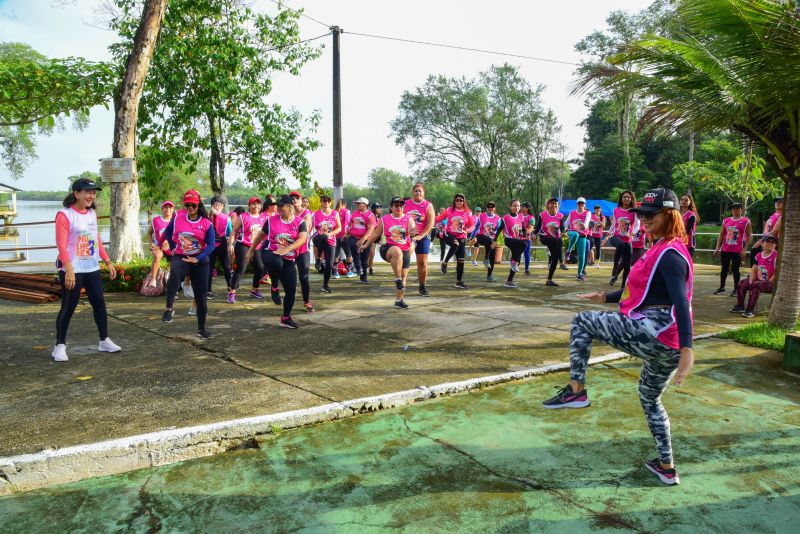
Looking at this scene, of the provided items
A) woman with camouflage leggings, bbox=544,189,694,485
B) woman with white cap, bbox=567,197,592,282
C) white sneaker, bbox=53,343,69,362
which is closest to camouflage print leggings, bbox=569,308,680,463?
woman with camouflage leggings, bbox=544,189,694,485

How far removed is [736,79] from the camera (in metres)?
6.80

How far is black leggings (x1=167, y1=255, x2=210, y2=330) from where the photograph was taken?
6.82 m

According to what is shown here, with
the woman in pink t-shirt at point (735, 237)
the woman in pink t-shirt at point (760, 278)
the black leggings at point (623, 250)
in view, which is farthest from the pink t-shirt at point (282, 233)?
the woman in pink t-shirt at point (735, 237)

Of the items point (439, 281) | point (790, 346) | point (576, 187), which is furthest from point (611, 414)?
point (576, 187)

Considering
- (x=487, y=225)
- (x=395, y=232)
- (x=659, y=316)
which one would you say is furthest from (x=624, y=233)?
(x=659, y=316)

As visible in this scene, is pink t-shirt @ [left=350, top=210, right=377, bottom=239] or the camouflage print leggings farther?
pink t-shirt @ [left=350, top=210, right=377, bottom=239]

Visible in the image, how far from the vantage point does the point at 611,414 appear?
14.4ft

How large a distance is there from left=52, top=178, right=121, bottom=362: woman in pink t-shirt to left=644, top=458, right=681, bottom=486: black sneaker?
203 inches

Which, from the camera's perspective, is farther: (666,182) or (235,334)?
(666,182)

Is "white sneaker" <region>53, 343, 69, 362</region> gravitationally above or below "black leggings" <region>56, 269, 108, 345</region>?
below

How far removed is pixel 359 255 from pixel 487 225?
2959 mm

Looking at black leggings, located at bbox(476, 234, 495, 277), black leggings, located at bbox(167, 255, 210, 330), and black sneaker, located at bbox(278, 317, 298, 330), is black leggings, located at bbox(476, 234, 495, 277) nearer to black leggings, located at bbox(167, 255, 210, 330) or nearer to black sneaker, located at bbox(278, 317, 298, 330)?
black sneaker, located at bbox(278, 317, 298, 330)

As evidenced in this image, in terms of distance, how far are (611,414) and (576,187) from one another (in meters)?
47.2

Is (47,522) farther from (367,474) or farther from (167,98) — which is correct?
(167,98)
